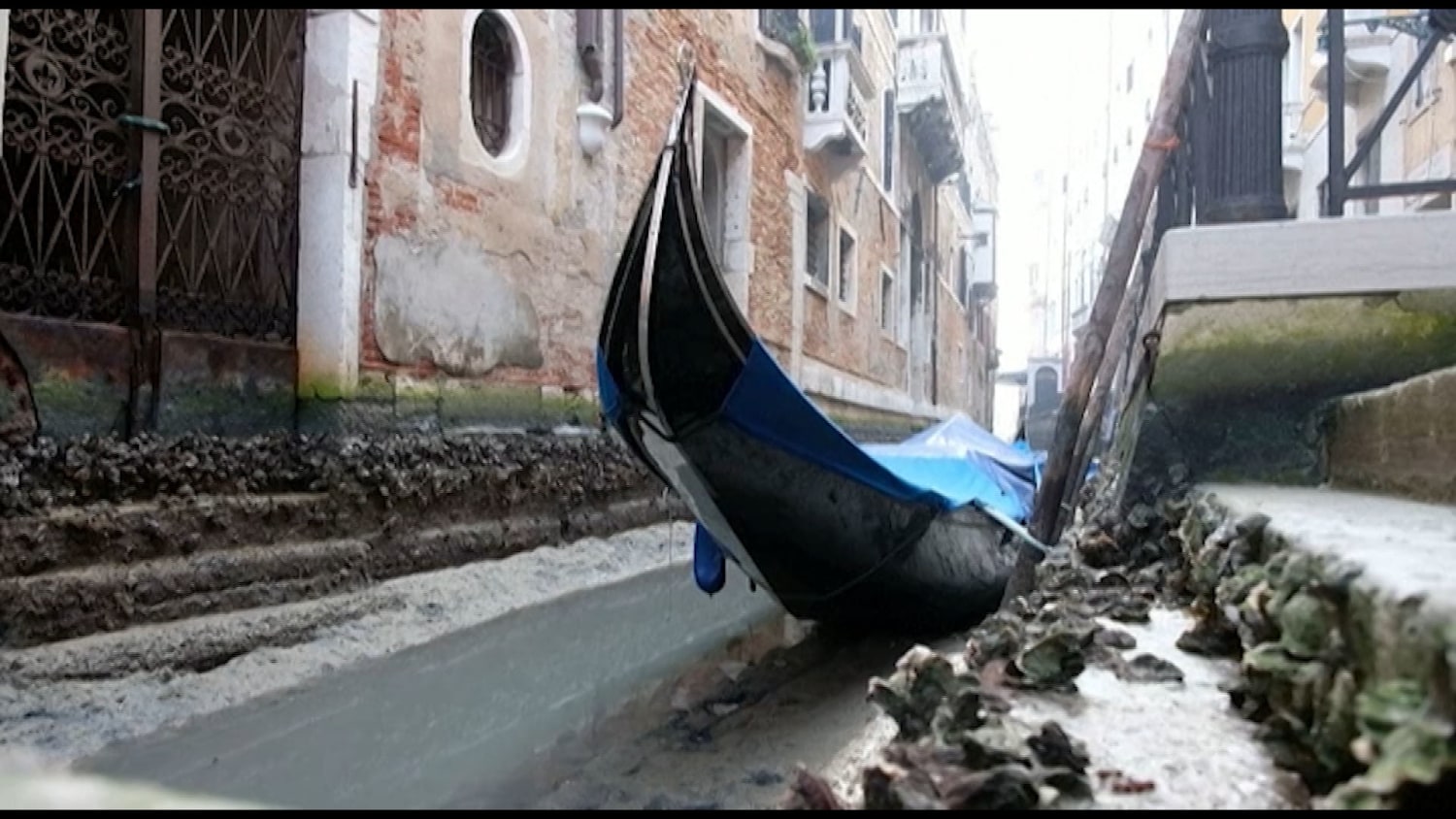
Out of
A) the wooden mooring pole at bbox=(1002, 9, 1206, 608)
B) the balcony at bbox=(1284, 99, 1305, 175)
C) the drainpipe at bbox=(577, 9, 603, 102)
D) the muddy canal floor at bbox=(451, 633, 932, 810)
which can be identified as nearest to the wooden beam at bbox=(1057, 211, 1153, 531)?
the wooden mooring pole at bbox=(1002, 9, 1206, 608)

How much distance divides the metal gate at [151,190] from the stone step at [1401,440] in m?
3.48

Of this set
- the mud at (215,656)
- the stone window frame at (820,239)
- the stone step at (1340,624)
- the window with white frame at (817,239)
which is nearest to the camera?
the stone step at (1340,624)

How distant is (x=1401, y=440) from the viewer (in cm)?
182

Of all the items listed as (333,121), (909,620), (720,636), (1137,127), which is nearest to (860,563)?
(909,620)

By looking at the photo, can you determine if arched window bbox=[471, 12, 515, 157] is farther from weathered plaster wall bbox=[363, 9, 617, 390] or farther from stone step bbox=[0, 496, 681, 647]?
stone step bbox=[0, 496, 681, 647]

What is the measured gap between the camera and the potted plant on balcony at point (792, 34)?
883 cm

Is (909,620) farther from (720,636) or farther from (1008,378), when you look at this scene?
(1008,378)

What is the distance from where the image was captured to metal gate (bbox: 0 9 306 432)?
313 cm

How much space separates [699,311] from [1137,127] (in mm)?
21778

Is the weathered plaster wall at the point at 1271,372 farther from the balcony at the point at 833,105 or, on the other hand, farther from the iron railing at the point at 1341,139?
the balcony at the point at 833,105

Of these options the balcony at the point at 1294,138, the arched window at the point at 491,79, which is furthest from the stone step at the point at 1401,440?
the balcony at the point at 1294,138

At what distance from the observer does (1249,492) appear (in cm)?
196

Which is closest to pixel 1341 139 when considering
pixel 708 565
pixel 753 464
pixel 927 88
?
pixel 753 464

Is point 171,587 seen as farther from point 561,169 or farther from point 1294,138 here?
point 1294,138
